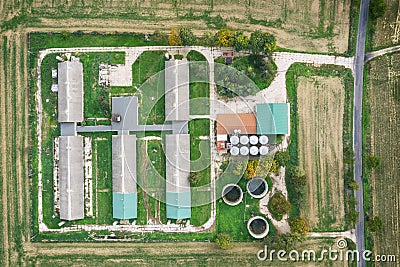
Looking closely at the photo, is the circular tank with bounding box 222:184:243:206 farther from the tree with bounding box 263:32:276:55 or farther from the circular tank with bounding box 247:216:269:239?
the tree with bounding box 263:32:276:55

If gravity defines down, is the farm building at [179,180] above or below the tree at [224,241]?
above

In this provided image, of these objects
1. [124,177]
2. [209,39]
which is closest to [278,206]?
[124,177]

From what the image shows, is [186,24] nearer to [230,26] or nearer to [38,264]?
[230,26]

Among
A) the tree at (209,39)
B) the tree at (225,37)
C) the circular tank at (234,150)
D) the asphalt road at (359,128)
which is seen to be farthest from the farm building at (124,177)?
the asphalt road at (359,128)

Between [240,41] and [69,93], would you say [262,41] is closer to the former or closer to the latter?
[240,41]

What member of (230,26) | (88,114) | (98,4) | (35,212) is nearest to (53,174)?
(35,212)

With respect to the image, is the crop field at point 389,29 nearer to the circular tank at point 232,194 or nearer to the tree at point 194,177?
the circular tank at point 232,194
